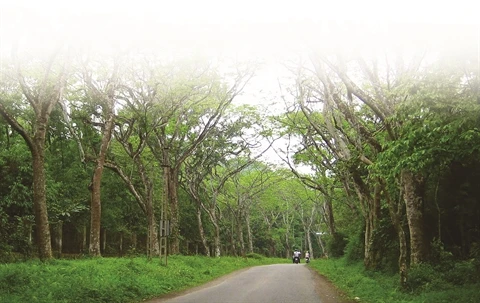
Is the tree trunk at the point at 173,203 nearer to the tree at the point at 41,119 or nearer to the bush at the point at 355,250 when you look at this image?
the bush at the point at 355,250

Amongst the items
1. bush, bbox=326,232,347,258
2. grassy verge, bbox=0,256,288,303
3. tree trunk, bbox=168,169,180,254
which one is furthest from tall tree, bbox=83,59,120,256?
bush, bbox=326,232,347,258

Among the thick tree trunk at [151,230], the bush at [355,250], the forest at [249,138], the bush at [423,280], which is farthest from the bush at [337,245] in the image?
the bush at [423,280]

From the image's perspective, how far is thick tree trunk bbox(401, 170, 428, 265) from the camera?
12828 millimetres

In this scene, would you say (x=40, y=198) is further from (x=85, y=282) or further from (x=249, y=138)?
(x=249, y=138)

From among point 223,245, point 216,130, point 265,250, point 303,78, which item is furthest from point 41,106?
point 265,250

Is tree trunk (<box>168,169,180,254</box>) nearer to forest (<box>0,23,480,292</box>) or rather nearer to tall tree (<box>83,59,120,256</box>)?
forest (<box>0,23,480,292</box>)

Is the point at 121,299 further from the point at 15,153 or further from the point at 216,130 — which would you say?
the point at 216,130

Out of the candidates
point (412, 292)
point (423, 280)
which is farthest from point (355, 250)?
point (412, 292)

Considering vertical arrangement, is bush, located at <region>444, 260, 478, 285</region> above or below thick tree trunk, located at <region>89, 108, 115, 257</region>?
below

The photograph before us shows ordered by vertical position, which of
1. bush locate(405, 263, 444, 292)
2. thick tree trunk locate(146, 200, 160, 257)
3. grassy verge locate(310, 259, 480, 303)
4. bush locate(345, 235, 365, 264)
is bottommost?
grassy verge locate(310, 259, 480, 303)

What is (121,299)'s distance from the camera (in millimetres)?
11344

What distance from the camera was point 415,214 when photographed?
12.8 m

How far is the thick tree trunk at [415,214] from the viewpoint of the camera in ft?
42.1

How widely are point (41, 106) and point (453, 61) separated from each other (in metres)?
12.6
